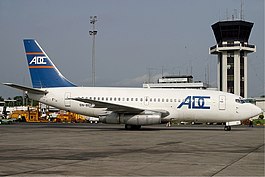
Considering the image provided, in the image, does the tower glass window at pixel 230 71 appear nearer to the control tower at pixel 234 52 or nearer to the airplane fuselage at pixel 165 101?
the control tower at pixel 234 52

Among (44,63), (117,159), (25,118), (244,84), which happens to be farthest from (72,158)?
(244,84)

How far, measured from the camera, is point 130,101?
117 feet

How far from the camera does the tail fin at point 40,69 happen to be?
36719 millimetres

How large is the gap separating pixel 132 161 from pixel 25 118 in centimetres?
5874

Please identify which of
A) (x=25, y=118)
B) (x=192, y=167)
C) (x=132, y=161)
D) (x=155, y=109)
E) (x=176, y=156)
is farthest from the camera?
(x=25, y=118)

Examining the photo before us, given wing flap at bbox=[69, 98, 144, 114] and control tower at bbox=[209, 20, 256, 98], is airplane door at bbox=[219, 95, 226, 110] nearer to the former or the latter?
wing flap at bbox=[69, 98, 144, 114]

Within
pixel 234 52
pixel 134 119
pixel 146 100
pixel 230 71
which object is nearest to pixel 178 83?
pixel 230 71

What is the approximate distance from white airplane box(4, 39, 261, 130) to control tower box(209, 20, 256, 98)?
55740 mm

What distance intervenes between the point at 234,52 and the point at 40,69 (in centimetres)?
6121

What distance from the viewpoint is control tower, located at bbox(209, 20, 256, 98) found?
8900 cm

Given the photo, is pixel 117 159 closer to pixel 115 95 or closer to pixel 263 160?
pixel 263 160

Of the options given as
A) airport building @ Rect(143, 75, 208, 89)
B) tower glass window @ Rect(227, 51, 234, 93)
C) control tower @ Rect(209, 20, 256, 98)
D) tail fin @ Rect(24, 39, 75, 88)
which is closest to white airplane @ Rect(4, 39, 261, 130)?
tail fin @ Rect(24, 39, 75, 88)

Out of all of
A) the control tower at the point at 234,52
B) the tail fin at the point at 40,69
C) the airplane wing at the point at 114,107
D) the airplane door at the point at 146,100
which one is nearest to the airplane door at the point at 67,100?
the tail fin at the point at 40,69

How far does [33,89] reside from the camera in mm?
35812
